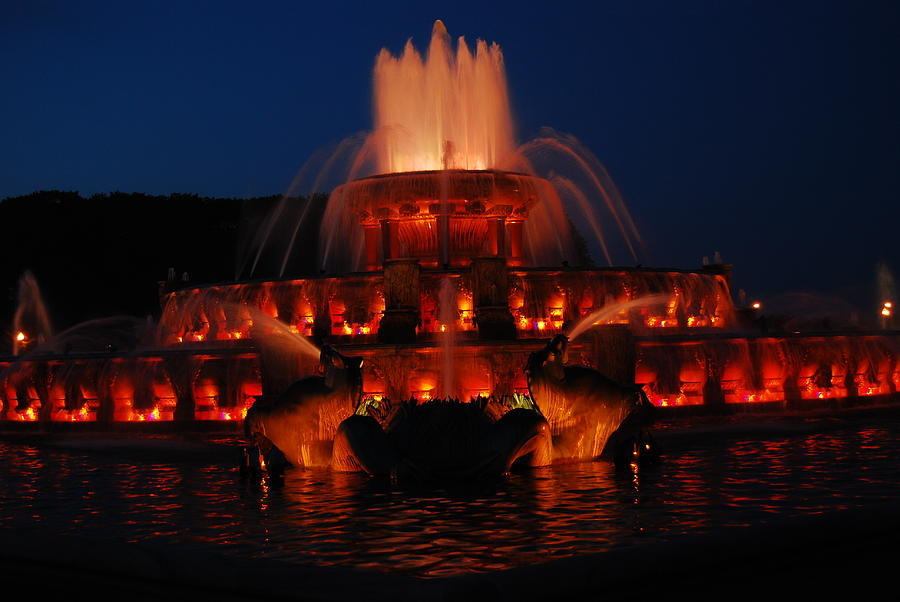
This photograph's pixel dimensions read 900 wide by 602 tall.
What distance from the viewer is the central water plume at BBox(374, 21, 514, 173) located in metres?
32.1

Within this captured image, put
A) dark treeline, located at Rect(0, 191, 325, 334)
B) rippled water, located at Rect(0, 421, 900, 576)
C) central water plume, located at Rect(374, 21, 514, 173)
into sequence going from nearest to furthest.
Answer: rippled water, located at Rect(0, 421, 900, 576)
central water plume, located at Rect(374, 21, 514, 173)
dark treeline, located at Rect(0, 191, 325, 334)

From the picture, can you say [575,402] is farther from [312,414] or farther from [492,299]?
[492,299]

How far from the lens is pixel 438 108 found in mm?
32188

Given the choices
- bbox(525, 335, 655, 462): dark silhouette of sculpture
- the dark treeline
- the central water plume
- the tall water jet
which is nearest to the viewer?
bbox(525, 335, 655, 462): dark silhouette of sculpture

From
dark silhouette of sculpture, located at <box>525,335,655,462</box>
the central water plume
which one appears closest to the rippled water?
dark silhouette of sculpture, located at <box>525,335,655,462</box>

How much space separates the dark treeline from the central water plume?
21297 mm

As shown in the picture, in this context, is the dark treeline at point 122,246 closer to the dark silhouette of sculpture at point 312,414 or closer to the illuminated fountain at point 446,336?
the illuminated fountain at point 446,336

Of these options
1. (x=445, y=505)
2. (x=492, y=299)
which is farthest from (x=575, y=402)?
(x=492, y=299)

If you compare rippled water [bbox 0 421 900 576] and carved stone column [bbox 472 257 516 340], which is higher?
carved stone column [bbox 472 257 516 340]

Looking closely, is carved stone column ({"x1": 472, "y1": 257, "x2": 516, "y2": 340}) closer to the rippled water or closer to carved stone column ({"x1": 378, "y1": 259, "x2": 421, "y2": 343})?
carved stone column ({"x1": 378, "y1": 259, "x2": 421, "y2": 343})

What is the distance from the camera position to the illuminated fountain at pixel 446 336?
1983cm

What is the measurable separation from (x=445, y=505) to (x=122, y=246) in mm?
46438

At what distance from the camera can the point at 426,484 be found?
41.0 feet

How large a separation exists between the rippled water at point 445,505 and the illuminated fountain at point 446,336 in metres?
2.01
